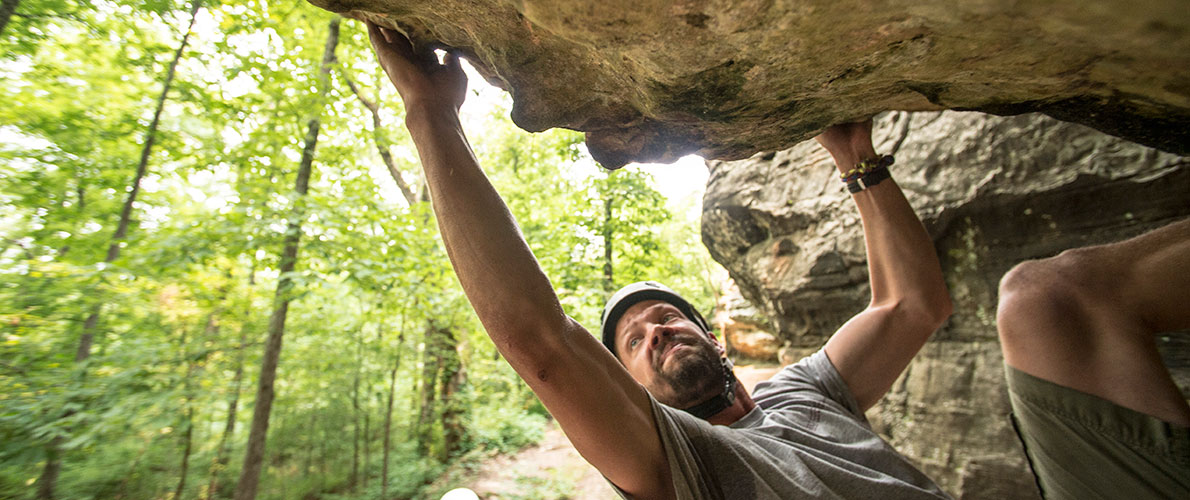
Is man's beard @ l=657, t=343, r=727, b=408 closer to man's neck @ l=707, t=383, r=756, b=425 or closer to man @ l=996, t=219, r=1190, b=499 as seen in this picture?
man's neck @ l=707, t=383, r=756, b=425

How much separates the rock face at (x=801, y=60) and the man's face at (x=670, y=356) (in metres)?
1.14

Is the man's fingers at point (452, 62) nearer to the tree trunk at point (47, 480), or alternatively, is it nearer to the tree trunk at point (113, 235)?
the tree trunk at point (113, 235)

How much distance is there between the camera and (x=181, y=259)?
370 centimetres

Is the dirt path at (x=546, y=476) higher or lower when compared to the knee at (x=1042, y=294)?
lower

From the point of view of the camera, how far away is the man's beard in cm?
217

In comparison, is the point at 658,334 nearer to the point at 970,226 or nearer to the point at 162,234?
the point at 970,226

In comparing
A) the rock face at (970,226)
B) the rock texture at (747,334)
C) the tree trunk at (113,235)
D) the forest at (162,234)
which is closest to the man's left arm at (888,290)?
the rock face at (970,226)

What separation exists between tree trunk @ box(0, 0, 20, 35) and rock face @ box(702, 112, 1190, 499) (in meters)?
6.52

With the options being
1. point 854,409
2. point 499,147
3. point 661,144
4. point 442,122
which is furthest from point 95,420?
point 499,147

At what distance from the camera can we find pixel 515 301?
3.65ft

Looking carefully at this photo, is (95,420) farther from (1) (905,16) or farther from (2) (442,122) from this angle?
(1) (905,16)

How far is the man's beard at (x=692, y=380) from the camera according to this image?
217cm

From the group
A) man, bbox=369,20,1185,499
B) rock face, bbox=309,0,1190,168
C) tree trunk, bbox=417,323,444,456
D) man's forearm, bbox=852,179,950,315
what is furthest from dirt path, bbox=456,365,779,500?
rock face, bbox=309,0,1190,168

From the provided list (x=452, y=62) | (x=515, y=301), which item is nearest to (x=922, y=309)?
(x=515, y=301)
